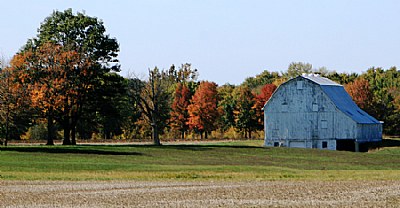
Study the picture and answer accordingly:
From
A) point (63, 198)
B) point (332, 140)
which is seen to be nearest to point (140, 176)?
point (63, 198)

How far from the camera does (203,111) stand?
12250 centimetres

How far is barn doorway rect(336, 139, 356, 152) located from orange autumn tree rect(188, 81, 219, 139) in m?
30.1

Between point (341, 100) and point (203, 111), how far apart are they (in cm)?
2729

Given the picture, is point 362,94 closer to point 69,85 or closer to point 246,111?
point 246,111

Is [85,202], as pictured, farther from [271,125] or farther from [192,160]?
[271,125]

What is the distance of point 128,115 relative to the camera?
121m

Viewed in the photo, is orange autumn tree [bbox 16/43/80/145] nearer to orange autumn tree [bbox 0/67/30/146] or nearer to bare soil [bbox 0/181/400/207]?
orange autumn tree [bbox 0/67/30/146]

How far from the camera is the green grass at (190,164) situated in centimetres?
4750

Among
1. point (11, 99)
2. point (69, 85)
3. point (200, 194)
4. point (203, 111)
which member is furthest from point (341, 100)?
point (200, 194)

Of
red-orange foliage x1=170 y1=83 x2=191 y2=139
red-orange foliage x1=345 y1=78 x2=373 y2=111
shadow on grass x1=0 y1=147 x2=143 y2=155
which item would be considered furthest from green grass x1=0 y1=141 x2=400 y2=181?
red-orange foliage x1=170 y1=83 x2=191 y2=139

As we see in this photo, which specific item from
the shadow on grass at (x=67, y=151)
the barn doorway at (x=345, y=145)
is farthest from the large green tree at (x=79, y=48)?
the barn doorway at (x=345, y=145)

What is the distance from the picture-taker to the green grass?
4750 cm

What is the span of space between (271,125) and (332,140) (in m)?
7.62

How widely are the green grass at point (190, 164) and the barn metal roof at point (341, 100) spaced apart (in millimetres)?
11577
